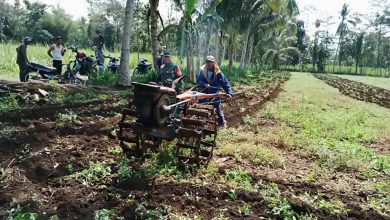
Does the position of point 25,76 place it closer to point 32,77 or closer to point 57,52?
point 32,77

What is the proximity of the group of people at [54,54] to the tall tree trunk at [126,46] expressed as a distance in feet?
6.82

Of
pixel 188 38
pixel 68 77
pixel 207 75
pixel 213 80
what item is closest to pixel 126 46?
pixel 68 77

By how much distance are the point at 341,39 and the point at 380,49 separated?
302 inches

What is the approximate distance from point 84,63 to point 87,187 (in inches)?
415

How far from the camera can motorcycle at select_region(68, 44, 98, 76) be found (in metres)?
14.4

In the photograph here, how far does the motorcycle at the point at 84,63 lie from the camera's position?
1438 cm

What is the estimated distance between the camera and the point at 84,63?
14.6 meters

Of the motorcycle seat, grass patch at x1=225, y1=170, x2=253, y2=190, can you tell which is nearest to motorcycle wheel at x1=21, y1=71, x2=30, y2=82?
the motorcycle seat

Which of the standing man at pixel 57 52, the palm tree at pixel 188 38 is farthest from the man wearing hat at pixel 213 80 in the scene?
the palm tree at pixel 188 38

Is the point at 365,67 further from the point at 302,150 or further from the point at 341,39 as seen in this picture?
the point at 302,150

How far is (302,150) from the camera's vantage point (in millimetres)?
7645

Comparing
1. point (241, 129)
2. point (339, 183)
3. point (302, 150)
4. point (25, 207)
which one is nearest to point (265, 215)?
point (339, 183)

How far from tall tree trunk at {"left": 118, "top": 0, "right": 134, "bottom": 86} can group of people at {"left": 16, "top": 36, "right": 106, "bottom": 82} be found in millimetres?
2080

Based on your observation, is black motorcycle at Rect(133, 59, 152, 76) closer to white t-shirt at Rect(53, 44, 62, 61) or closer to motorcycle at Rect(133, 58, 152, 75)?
motorcycle at Rect(133, 58, 152, 75)
